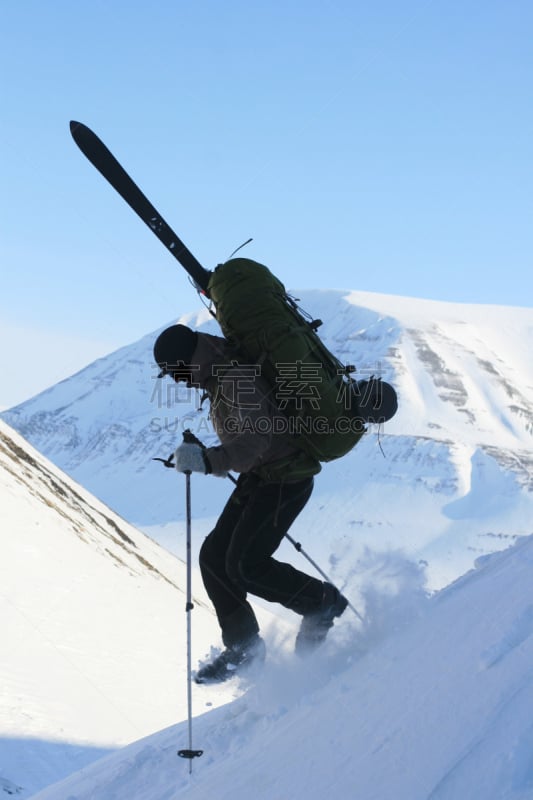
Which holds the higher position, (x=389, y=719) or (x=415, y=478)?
(x=389, y=719)

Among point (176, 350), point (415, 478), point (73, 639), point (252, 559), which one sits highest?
point (176, 350)

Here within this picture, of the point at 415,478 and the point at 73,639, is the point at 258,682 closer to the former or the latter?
the point at 73,639

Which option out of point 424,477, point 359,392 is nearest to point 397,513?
point 424,477

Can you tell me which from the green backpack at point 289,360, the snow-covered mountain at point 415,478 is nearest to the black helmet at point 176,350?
the green backpack at point 289,360

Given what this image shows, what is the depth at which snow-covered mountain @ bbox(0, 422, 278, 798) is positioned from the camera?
39.0ft

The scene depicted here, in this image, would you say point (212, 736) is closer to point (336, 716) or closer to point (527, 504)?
point (336, 716)

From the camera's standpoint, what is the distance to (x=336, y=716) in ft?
14.8

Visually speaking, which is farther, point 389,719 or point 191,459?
point 191,459

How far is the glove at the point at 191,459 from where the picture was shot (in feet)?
18.4

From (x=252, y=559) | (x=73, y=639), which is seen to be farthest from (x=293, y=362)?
(x=73, y=639)

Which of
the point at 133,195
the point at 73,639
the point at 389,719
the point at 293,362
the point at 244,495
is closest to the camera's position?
the point at 389,719

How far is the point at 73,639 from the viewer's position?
62.2ft

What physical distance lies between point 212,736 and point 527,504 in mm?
146446

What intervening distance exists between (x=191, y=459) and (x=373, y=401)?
4.65ft
